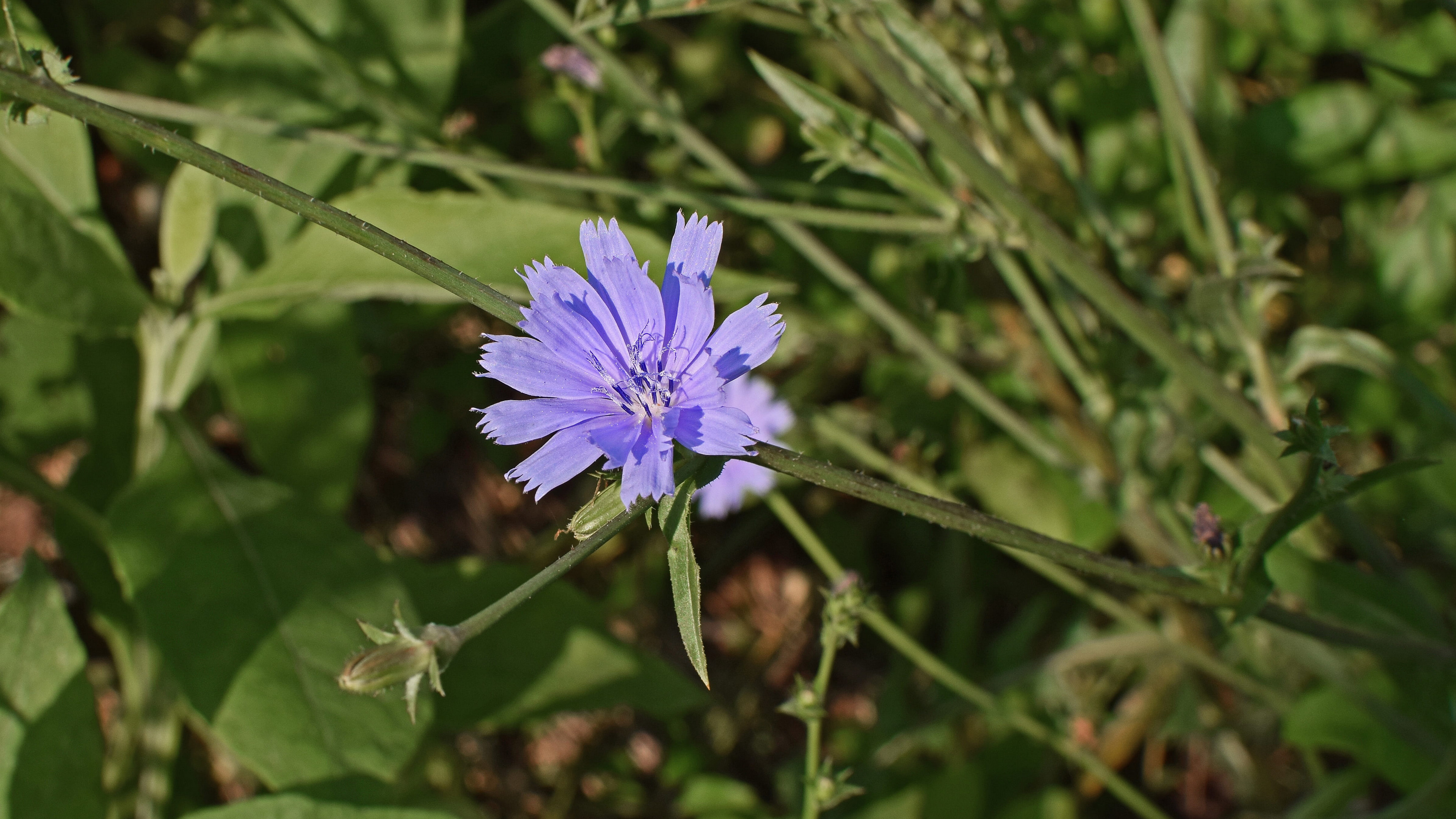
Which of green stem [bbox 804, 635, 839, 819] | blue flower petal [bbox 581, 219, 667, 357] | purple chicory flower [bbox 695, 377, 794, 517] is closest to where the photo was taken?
blue flower petal [bbox 581, 219, 667, 357]

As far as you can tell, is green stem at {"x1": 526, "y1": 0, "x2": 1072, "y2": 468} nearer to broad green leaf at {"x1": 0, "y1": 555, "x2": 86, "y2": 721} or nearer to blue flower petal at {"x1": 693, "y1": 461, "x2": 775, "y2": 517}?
blue flower petal at {"x1": 693, "y1": 461, "x2": 775, "y2": 517}

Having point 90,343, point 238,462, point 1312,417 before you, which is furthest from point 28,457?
point 1312,417

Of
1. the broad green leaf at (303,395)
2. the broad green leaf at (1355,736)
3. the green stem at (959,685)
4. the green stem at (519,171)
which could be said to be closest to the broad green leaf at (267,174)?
the broad green leaf at (303,395)

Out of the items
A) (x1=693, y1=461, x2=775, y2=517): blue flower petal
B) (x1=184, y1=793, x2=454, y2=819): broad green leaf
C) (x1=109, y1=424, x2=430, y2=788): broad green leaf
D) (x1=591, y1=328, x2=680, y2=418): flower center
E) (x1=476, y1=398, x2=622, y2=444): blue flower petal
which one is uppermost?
(x1=476, y1=398, x2=622, y2=444): blue flower petal

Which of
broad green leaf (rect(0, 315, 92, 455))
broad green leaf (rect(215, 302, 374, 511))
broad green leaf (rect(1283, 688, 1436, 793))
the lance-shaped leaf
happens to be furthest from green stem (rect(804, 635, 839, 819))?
broad green leaf (rect(0, 315, 92, 455))

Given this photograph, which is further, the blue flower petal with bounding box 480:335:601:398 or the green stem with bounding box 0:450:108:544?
the green stem with bounding box 0:450:108:544

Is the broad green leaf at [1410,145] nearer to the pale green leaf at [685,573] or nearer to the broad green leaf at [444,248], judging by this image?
the broad green leaf at [444,248]

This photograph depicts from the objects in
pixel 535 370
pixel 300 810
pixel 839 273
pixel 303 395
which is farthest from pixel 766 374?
pixel 535 370

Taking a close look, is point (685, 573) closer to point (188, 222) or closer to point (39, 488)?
point (188, 222)

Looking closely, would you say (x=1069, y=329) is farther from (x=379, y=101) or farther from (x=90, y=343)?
(x=90, y=343)
